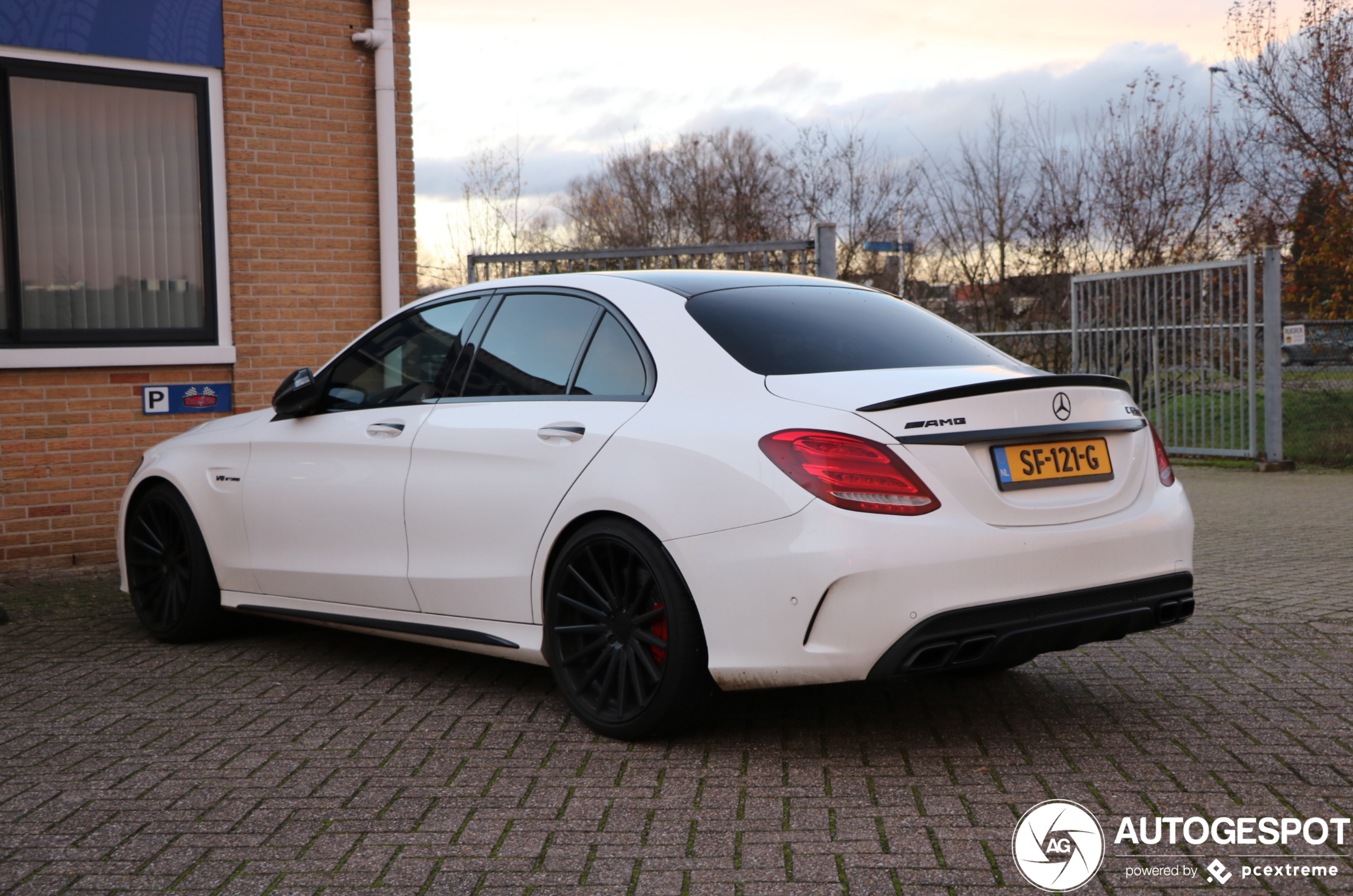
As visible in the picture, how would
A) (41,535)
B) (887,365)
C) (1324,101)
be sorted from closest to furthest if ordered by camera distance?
(887,365) < (41,535) < (1324,101)

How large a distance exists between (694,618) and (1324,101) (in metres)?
17.5

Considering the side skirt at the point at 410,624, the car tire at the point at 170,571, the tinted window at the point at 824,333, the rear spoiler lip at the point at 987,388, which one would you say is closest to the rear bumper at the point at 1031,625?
the rear spoiler lip at the point at 987,388

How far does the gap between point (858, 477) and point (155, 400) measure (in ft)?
20.7

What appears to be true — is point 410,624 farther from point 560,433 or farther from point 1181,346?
point 1181,346

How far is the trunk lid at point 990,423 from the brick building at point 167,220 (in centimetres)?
593

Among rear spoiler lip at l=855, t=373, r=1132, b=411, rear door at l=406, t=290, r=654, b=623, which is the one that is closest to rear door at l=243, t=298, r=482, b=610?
rear door at l=406, t=290, r=654, b=623

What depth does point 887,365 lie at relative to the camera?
436 cm

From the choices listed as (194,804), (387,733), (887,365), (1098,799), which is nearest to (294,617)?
A: (387,733)

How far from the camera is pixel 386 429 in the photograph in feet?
17.3

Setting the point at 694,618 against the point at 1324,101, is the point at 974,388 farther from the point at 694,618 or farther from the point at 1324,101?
the point at 1324,101

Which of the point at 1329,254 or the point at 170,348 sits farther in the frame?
the point at 1329,254

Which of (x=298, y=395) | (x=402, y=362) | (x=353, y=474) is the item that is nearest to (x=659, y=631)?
(x=353, y=474)

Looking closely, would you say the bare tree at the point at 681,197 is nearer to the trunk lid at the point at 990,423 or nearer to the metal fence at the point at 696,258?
the metal fence at the point at 696,258

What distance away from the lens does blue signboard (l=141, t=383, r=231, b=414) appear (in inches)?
343
